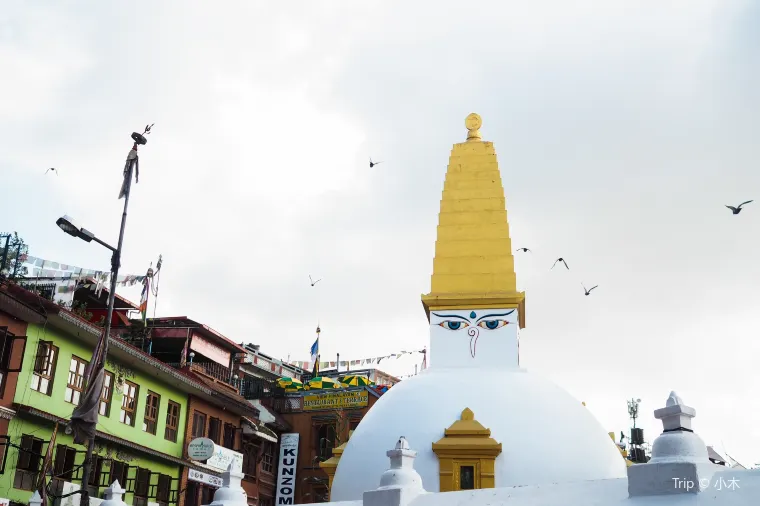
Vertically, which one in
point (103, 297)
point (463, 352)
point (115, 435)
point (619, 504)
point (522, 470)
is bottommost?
point (619, 504)

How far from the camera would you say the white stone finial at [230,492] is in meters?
13.2

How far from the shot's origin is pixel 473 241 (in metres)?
21.9

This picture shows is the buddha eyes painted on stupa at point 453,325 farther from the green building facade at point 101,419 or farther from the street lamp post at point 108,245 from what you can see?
the green building facade at point 101,419

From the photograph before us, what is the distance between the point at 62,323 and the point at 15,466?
4.31 m

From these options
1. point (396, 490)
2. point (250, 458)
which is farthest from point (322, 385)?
point (396, 490)

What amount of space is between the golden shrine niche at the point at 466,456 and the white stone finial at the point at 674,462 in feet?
25.9

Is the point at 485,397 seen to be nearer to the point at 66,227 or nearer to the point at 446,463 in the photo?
the point at 446,463

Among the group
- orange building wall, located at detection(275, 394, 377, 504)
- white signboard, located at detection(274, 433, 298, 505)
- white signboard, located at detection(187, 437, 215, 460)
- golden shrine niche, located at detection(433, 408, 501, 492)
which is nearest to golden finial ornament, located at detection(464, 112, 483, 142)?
golden shrine niche, located at detection(433, 408, 501, 492)

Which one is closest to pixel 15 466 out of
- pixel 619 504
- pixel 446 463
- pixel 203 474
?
pixel 203 474

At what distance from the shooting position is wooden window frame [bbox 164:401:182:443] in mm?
30594

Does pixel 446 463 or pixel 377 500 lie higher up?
pixel 446 463

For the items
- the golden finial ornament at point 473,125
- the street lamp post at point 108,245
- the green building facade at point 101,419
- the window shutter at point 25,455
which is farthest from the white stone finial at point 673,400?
the window shutter at point 25,455

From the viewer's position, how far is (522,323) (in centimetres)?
2205

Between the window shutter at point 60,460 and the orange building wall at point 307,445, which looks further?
the orange building wall at point 307,445
